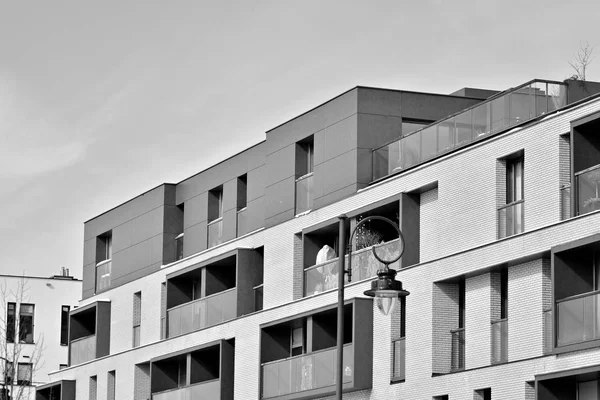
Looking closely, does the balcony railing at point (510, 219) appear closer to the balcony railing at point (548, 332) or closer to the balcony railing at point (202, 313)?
the balcony railing at point (548, 332)

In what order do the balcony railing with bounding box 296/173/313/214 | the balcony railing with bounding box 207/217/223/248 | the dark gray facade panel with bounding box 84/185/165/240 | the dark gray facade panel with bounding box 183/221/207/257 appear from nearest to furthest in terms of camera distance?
the balcony railing with bounding box 296/173/313/214
the balcony railing with bounding box 207/217/223/248
the dark gray facade panel with bounding box 183/221/207/257
the dark gray facade panel with bounding box 84/185/165/240

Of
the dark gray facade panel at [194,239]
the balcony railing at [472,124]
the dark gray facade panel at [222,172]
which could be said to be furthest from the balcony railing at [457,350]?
the dark gray facade panel at [194,239]

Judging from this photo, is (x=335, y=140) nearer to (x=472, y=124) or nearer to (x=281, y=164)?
(x=281, y=164)

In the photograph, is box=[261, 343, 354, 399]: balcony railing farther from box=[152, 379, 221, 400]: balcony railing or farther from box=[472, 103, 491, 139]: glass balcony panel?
box=[472, 103, 491, 139]: glass balcony panel

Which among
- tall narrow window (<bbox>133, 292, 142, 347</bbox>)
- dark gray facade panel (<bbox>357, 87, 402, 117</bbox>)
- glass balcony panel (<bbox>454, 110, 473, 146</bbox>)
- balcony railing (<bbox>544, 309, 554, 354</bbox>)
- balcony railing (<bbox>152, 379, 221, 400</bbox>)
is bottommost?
balcony railing (<bbox>544, 309, 554, 354</bbox>)

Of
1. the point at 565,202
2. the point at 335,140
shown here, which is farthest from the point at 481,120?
the point at 335,140

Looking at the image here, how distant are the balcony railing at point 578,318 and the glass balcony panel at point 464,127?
625cm

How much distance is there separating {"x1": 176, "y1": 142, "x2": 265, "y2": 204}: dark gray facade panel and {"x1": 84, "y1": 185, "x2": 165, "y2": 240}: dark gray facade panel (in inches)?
42.9

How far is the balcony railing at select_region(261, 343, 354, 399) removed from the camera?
1543 inches

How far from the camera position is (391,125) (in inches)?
1614

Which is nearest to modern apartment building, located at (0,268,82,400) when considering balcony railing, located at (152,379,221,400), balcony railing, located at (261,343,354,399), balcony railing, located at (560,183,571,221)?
balcony railing, located at (152,379,221,400)

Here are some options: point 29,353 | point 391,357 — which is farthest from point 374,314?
point 29,353

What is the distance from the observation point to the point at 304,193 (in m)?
43.8

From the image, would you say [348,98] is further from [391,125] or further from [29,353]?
[29,353]
